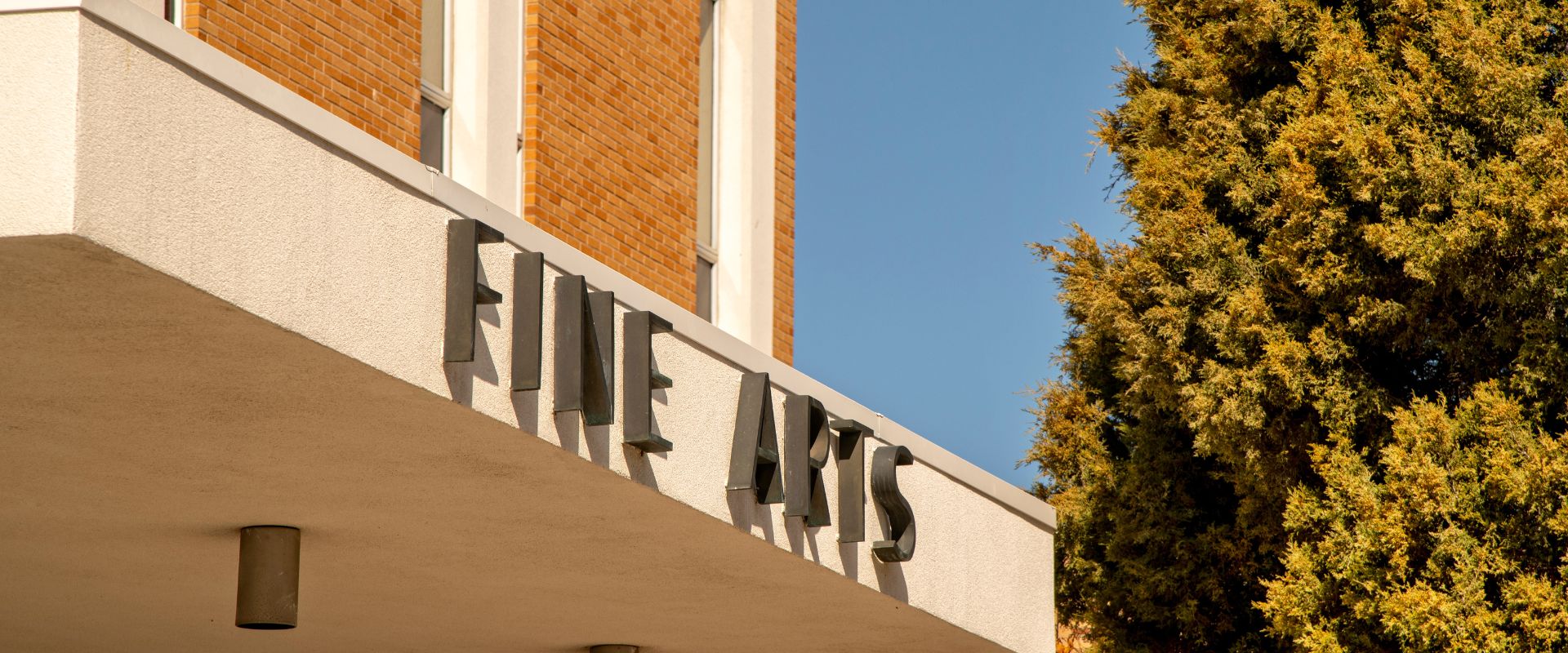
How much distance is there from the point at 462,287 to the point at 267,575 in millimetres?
2484

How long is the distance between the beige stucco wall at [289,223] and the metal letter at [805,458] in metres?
0.27

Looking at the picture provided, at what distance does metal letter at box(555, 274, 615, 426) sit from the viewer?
789cm

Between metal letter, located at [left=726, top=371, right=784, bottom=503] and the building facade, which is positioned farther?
the building facade

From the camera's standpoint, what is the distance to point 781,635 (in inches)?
476

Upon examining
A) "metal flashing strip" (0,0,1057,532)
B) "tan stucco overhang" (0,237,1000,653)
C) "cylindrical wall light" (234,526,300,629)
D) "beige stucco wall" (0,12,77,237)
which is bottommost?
"cylindrical wall light" (234,526,300,629)

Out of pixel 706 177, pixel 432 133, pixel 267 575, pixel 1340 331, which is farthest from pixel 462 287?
pixel 1340 331

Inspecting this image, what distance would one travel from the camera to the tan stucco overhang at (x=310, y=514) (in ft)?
20.8

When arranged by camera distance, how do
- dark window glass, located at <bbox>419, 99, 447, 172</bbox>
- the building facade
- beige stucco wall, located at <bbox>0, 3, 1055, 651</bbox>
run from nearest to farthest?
beige stucco wall, located at <bbox>0, 3, 1055, 651</bbox>, the building facade, dark window glass, located at <bbox>419, 99, 447, 172</bbox>

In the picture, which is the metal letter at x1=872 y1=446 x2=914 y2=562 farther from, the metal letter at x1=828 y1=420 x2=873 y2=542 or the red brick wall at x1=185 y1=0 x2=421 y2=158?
the red brick wall at x1=185 y1=0 x2=421 y2=158

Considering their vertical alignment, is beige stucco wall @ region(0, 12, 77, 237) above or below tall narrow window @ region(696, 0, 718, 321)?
below

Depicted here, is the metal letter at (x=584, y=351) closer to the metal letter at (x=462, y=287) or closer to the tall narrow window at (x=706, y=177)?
the metal letter at (x=462, y=287)

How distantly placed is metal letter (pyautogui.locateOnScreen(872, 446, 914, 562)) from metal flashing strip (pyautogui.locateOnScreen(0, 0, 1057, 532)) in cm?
27

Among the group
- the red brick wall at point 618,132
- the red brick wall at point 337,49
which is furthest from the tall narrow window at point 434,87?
the red brick wall at point 618,132

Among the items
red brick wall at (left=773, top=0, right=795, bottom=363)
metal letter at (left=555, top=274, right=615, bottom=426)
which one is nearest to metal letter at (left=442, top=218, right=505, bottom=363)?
metal letter at (left=555, top=274, right=615, bottom=426)
